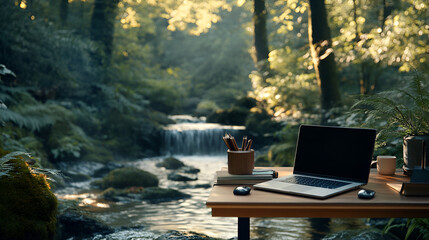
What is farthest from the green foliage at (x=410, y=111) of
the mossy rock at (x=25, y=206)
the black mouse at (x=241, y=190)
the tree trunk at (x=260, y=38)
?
the tree trunk at (x=260, y=38)

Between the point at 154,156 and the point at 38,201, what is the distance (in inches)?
360

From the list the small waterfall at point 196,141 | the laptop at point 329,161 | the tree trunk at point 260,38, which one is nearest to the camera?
the laptop at point 329,161

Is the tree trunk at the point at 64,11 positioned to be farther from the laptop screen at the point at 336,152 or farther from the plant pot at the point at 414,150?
the plant pot at the point at 414,150

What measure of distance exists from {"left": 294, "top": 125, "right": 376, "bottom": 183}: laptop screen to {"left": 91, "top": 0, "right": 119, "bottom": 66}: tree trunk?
1272 centimetres

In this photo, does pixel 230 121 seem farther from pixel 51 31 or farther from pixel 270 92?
pixel 51 31

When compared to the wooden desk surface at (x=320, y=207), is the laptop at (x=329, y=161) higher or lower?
higher

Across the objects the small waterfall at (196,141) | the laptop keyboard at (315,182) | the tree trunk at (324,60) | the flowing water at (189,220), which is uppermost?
the tree trunk at (324,60)

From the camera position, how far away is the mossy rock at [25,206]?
3.65 meters

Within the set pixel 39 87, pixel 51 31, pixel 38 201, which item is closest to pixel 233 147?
pixel 38 201

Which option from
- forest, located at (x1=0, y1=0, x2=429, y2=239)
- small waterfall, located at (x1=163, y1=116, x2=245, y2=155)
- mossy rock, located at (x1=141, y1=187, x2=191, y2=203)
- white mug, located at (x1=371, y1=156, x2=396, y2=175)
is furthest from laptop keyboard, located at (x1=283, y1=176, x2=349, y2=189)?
small waterfall, located at (x1=163, y1=116, x2=245, y2=155)

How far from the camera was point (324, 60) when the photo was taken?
347 inches

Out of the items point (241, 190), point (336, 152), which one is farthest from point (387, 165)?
point (241, 190)

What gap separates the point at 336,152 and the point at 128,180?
21.2 ft

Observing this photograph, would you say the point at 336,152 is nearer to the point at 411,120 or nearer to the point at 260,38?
the point at 411,120
